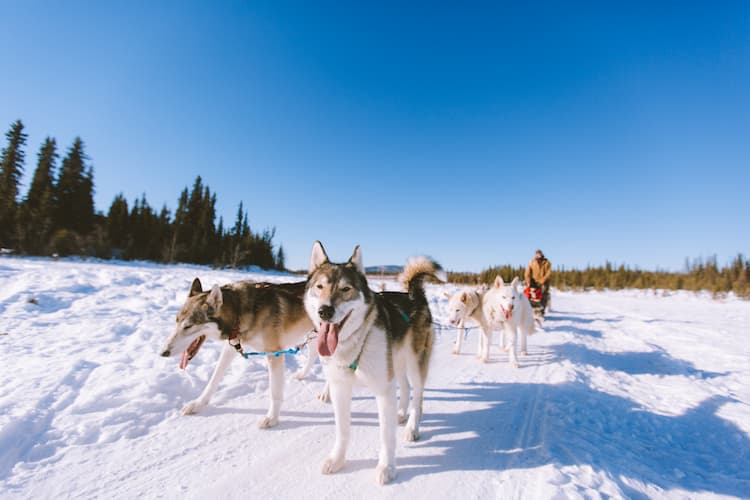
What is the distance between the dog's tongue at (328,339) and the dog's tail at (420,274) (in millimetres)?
1650

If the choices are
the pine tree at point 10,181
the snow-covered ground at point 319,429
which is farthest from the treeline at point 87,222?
the snow-covered ground at point 319,429

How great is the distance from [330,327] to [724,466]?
148 inches

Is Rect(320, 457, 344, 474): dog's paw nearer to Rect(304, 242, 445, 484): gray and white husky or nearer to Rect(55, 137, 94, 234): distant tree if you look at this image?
Rect(304, 242, 445, 484): gray and white husky

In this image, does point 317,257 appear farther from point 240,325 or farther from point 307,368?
point 307,368

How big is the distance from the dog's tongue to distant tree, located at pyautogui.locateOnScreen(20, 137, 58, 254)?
3799 centimetres

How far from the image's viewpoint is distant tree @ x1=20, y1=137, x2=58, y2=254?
2684 centimetres

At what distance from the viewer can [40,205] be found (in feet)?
101

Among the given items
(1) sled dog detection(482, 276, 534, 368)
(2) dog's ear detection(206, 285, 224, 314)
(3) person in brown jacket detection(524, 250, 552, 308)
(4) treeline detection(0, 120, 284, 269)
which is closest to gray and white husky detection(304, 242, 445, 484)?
(2) dog's ear detection(206, 285, 224, 314)

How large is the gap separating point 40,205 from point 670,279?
77.5m

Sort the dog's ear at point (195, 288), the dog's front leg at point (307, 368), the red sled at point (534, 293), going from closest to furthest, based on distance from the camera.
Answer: the dog's ear at point (195, 288) < the dog's front leg at point (307, 368) < the red sled at point (534, 293)

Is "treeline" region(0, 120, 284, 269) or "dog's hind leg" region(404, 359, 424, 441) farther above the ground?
"treeline" region(0, 120, 284, 269)

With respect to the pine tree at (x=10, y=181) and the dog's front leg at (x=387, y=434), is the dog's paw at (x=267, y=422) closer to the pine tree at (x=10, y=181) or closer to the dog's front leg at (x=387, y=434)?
the dog's front leg at (x=387, y=434)

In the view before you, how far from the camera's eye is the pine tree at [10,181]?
87.1 ft

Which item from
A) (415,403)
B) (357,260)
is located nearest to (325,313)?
(357,260)
